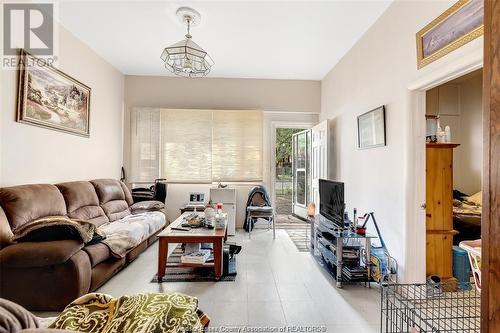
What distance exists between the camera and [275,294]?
250 cm

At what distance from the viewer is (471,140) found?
397cm

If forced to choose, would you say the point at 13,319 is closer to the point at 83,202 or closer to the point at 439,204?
the point at 83,202

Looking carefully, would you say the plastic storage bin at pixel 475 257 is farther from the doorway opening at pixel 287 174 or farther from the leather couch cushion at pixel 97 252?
the doorway opening at pixel 287 174

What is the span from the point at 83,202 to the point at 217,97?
9.93 ft

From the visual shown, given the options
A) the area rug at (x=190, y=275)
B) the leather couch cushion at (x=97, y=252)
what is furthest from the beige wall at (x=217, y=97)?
the leather couch cushion at (x=97, y=252)

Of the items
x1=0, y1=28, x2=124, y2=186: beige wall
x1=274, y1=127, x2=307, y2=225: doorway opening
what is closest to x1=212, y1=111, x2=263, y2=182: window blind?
x1=274, y1=127, x2=307, y2=225: doorway opening

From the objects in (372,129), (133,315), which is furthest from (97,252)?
(372,129)

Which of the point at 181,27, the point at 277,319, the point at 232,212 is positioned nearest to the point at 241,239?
the point at 232,212

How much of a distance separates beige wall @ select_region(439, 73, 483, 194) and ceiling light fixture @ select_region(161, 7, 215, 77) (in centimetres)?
362

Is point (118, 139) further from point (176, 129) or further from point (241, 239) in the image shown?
point (241, 239)

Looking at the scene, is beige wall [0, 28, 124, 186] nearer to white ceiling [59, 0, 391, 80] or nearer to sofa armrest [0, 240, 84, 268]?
white ceiling [59, 0, 391, 80]

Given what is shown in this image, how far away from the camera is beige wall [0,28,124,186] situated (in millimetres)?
2570

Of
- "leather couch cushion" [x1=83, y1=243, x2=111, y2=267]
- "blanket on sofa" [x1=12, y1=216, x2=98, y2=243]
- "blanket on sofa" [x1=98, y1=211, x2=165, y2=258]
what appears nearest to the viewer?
"blanket on sofa" [x1=12, y1=216, x2=98, y2=243]

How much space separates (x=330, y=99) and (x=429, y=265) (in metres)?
3.07
